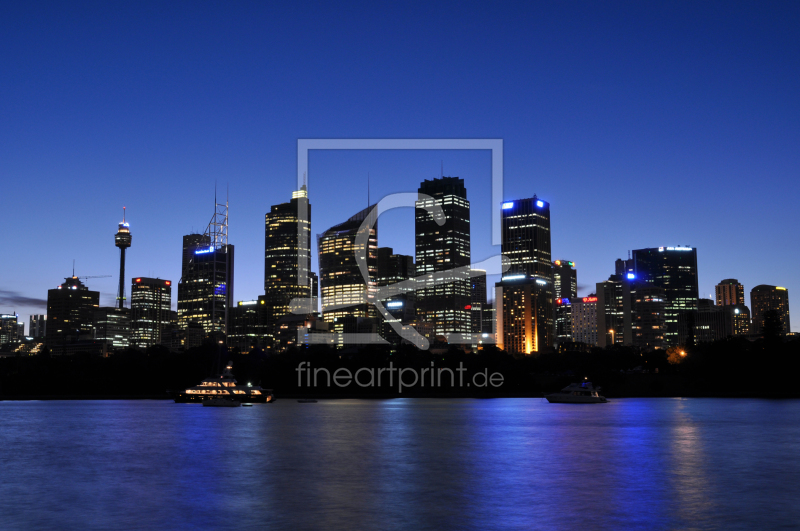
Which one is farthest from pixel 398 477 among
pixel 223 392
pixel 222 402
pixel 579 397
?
pixel 579 397

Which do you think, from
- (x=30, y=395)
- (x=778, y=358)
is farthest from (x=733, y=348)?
(x=30, y=395)

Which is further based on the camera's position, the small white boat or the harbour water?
the small white boat

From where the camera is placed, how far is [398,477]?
139ft

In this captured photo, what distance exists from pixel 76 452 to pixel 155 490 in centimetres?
2074

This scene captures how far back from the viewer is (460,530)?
1092 inches

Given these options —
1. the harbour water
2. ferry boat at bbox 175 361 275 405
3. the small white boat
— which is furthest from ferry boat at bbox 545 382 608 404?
the harbour water

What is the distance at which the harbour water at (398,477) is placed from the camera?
30359 millimetres

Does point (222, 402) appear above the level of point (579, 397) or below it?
above

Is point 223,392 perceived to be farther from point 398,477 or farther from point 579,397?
point 398,477

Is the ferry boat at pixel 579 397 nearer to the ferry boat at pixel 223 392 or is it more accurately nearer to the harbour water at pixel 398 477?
the ferry boat at pixel 223 392

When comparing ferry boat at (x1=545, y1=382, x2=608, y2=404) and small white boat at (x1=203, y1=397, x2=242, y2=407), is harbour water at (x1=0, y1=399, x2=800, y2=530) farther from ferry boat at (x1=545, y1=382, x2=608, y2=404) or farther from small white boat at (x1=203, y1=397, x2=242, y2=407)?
ferry boat at (x1=545, y1=382, x2=608, y2=404)

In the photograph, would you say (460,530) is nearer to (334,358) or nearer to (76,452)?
(76,452)

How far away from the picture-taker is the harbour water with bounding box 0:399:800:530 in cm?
3036

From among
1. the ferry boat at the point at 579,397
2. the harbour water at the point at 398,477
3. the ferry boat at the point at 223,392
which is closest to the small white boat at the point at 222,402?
the ferry boat at the point at 223,392
